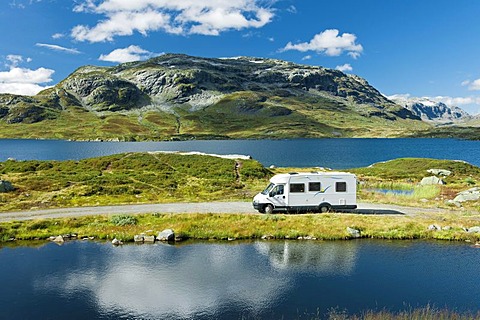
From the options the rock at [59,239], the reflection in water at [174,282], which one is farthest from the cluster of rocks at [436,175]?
the rock at [59,239]

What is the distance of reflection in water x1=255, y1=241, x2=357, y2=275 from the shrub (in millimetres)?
13221

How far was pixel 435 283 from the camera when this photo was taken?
23984 mm

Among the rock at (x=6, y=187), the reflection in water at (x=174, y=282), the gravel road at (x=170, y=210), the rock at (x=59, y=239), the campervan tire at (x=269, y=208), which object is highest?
the rock at (x=6, y=187)

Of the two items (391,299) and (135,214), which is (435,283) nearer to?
(391,299)

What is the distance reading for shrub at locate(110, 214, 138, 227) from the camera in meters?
36.5

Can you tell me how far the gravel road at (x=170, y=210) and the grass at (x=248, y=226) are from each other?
124 inches

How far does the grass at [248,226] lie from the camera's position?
33781 mm

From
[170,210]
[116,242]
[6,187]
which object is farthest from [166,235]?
[6,187]

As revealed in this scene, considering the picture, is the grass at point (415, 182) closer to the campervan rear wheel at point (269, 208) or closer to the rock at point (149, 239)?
the campervan rear wheel at point (269, 208)

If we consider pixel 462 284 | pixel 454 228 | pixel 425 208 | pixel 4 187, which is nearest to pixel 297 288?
pixel 462 284

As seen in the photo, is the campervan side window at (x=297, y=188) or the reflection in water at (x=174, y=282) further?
A: the campervan side window at (x=297, y=188)

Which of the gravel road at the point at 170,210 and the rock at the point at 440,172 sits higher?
the rock at the point at 440,172

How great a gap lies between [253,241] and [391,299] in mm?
14053

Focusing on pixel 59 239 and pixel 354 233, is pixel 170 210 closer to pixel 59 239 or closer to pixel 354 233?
pixel 59 239
